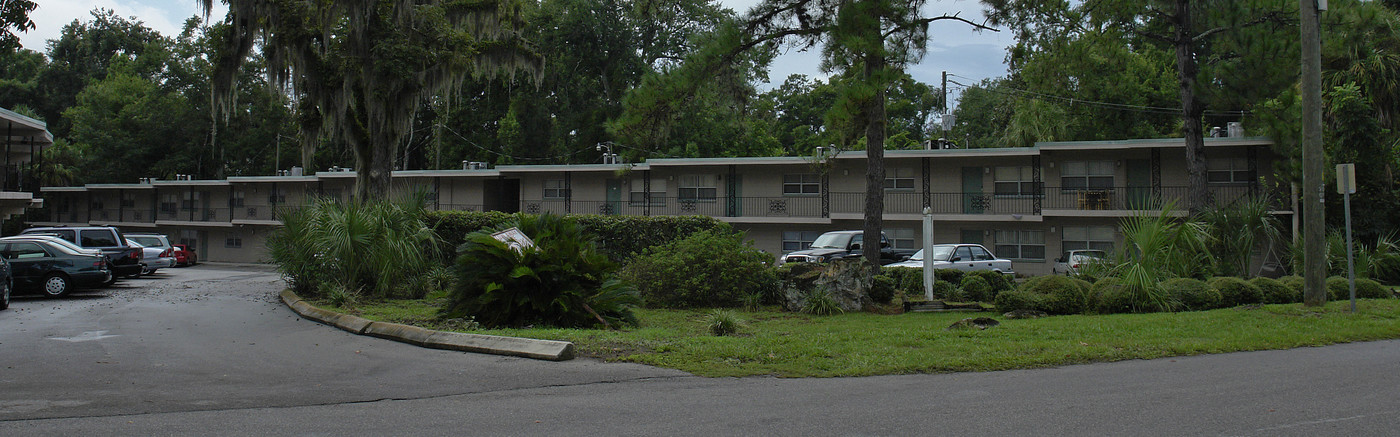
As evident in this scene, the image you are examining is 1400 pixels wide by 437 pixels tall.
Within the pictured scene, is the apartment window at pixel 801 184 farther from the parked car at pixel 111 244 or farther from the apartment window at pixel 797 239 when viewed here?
the parked car at pixel 111 244

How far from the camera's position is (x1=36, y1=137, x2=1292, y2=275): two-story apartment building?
96.4ft

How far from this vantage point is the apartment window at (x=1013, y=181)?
3123 centimetres

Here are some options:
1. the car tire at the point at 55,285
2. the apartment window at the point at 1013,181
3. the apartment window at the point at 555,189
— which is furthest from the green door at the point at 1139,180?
the car tire at the point at 55,285

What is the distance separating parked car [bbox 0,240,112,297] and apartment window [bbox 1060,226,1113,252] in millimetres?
28403

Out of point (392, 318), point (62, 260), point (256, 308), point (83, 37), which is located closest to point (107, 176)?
point (83, 37)

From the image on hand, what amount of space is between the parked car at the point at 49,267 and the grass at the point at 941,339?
10017mm

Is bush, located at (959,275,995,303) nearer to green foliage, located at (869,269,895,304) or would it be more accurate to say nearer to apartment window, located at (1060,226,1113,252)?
green foliage, located at (869,269,895,304)

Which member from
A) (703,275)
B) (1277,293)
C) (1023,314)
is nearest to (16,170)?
(703,275)

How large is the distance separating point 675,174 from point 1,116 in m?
21.4

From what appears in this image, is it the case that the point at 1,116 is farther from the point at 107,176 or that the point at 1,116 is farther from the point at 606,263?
the point at 107,176

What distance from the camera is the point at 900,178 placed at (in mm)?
32844

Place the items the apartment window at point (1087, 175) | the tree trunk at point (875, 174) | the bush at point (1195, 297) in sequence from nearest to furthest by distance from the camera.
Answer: the bush at point (1195, 297)
the tree trunk at point (875, 174)
the apartment window at point (1087, 175)

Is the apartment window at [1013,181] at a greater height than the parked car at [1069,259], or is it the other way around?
the apartment window at [1013,181]

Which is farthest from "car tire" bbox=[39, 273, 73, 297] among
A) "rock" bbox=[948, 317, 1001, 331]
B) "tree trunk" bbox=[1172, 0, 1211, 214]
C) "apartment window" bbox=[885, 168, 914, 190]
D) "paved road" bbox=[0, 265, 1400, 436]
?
"tree trunk" bbox=[1172, 0, 1211, 214]
